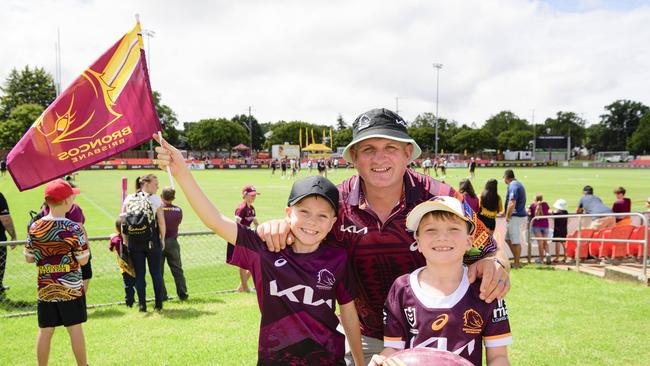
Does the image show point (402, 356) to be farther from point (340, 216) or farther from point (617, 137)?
point (617, 137)

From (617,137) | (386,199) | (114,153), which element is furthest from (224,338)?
(617,137)

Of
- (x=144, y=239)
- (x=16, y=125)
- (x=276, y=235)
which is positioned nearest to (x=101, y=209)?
(x=144, y=239)

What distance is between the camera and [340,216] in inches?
116

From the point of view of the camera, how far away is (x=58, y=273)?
4.54 meters

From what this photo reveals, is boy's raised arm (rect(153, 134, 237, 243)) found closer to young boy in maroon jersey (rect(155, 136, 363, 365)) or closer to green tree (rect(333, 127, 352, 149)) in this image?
young boy in maroon jersey (rect(155, 136, 363, 365))

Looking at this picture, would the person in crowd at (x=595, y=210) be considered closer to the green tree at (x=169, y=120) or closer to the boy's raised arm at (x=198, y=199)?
the boy's raised arm at (x=198, y=199)

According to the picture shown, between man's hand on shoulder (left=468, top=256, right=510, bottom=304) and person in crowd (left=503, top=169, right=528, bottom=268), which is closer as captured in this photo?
man's hand on shoulder (left=468, top=256, right=510, bottom=304)

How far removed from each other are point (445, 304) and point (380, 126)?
1.21m

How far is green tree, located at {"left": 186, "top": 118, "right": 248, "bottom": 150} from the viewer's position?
98.9 meters

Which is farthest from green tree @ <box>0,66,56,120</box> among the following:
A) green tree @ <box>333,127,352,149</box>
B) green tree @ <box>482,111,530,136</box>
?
green tree @ <box>482,111,530,136</box>

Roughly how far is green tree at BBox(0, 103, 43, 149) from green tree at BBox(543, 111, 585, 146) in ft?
419

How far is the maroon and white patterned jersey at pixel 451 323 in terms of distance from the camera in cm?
220

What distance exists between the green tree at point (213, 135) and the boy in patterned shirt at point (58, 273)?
9724cm

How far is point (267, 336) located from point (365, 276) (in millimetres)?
738
